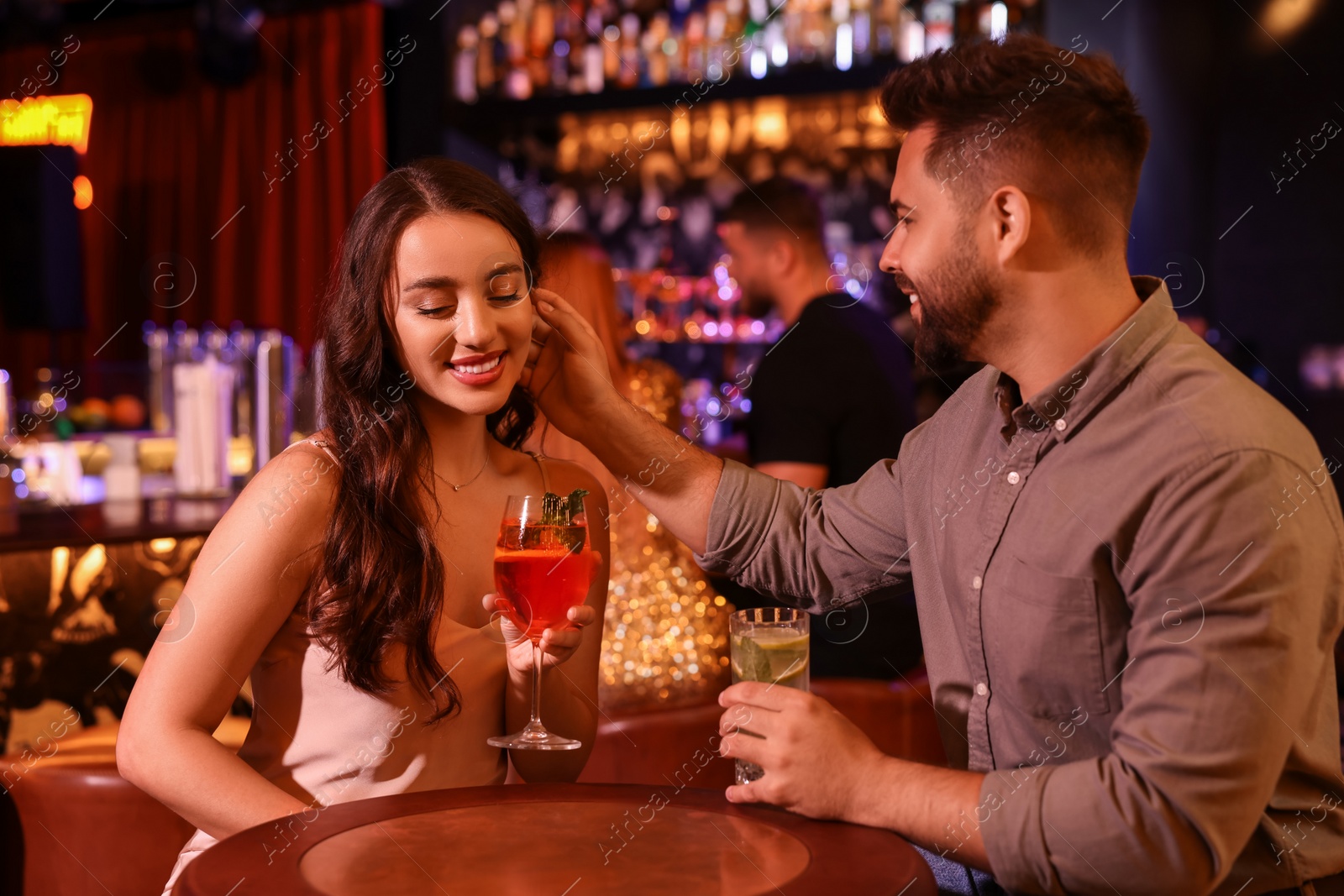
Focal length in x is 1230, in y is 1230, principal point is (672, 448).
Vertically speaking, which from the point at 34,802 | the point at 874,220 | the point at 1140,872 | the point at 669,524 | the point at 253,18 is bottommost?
the point at 34,802

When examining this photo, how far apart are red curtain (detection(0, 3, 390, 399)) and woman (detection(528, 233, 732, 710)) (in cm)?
403

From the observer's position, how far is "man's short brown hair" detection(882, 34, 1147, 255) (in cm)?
155

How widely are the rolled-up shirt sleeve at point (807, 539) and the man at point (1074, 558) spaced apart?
0.01 meters

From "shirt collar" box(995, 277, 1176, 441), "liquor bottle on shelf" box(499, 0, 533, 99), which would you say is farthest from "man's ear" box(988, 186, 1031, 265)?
"liquor bottle on shelf" box(499, 0, 533, 99)

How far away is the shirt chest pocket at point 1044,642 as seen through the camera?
142 centimetres

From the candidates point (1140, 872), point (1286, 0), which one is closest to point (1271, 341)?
point (1286, 0)

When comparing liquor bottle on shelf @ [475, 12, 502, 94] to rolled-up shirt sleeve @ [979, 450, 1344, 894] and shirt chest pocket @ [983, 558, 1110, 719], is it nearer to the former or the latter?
shirt chest pocket @ [983, 558, 1110, 719]

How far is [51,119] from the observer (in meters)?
7.39

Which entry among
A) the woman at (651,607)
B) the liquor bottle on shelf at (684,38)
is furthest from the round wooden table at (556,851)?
the liquor bottle on shelf at (684,38)

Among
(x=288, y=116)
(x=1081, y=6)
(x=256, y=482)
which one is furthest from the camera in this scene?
(x=288, y=116)

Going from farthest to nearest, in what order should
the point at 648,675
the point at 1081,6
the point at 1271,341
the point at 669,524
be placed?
the point at 1271,341 → the point at 1081,6 → the point at 648,675 → the point at 669,524

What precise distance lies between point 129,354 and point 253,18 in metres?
2.52

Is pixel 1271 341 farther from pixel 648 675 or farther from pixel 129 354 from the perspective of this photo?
pixel 129 354

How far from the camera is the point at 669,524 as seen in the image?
1972mm
